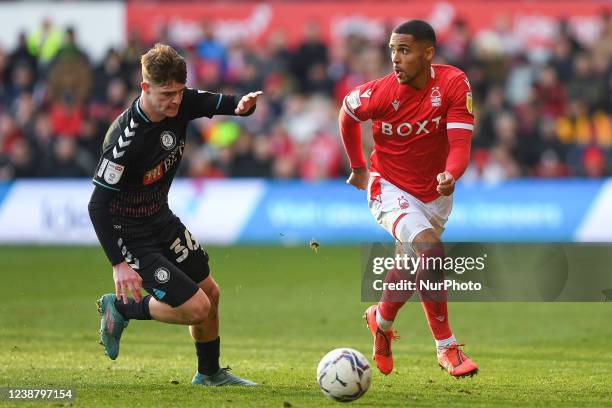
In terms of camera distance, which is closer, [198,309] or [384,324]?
[198,309]

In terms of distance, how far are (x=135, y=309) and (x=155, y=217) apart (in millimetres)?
610

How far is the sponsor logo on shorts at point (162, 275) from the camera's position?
742 centimetres

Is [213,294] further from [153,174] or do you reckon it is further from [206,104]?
[206,104]

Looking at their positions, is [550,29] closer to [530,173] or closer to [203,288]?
[530,173]

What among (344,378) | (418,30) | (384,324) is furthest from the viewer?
(384,324)

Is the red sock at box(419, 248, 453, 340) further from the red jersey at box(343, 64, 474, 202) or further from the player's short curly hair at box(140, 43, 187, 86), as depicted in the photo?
the player's short curly hair at box(140, 43, 187, 86)

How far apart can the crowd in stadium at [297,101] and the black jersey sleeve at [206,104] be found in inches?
476

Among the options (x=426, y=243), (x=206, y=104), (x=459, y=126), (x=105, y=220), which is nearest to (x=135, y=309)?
(x=105, y=220)

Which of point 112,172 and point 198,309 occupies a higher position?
point 112,172

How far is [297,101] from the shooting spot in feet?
68.5

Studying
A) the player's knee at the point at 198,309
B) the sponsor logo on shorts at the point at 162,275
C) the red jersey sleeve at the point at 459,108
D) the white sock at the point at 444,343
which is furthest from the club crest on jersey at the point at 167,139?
the white sock at the point at 444,343

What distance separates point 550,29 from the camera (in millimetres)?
22609

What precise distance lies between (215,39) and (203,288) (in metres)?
14.8
